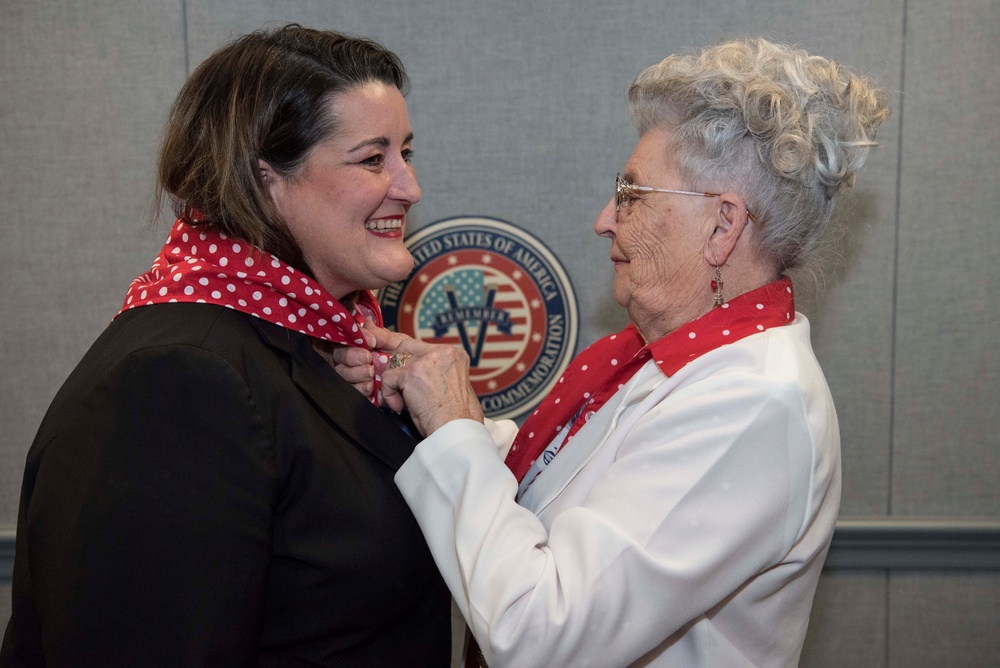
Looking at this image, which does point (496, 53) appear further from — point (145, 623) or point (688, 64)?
point (145, 623)

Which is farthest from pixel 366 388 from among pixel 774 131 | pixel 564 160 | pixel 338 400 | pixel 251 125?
pixel 564 160

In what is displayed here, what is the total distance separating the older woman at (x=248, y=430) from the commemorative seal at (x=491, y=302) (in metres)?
0.89

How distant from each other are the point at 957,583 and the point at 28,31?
3.20m

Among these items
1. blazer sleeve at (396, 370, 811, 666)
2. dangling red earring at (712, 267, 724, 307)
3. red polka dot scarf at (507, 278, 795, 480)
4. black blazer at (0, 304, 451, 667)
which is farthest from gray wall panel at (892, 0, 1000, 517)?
black blazer at (0, 304, 451, 667)

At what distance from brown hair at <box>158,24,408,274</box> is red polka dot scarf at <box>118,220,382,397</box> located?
0.03m

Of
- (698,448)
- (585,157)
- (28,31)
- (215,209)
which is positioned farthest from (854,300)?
(28,31)

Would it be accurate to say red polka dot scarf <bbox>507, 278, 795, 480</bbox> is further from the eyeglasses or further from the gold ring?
the gold ring

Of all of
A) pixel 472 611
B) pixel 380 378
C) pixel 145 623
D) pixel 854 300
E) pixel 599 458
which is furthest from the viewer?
pixel 854 300

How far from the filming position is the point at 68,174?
Answer: 8.01 ft

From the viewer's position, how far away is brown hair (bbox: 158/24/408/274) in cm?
141

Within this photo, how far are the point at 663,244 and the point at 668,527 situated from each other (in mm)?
533

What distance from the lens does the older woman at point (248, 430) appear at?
3.89 feet

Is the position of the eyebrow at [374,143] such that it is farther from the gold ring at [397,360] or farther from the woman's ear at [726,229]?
the woman's ear at [726,229]

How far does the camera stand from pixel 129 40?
94.3 inches
